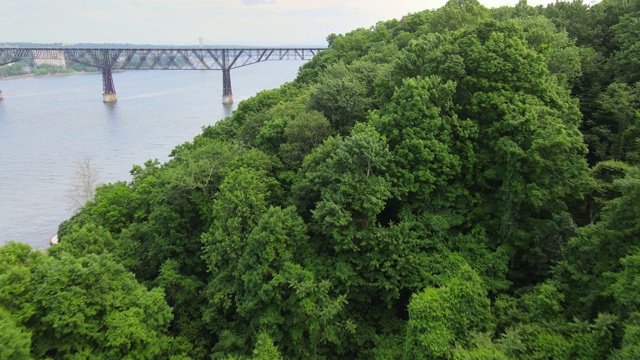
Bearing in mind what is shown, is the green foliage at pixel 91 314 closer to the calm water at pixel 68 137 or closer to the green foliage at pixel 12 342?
the green foliage at pixel 12 342

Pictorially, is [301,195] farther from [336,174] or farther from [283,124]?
[283,124]

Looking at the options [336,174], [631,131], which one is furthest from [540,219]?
[336,174]

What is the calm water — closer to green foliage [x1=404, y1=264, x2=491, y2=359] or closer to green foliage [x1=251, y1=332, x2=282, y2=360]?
green foliage [x1=251, y1=332, x2=282, y2=360]

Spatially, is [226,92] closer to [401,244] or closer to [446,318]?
[401,244]

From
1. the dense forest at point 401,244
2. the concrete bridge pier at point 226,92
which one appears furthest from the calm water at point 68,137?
the dense forest at point 401,244

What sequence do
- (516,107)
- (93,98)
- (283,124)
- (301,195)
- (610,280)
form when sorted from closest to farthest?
(610,280) → (516,107) → (301,195) → (283,124) → (93,98)

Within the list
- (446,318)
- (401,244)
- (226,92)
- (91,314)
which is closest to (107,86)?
(226,92)
